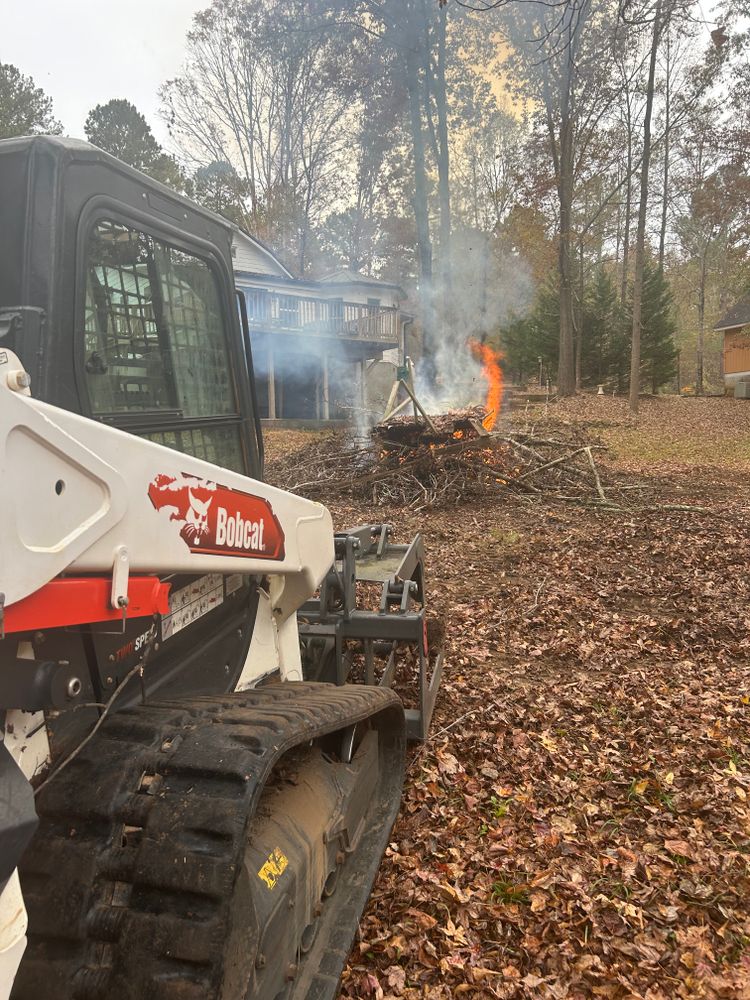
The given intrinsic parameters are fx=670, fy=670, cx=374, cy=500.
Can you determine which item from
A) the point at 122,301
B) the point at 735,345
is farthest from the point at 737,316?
the point at 122,301

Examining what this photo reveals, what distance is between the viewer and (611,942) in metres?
3.10

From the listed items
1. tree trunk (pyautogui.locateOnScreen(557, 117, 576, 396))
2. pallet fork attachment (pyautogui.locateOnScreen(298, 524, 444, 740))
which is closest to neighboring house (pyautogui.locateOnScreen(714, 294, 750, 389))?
tree trunk (pyautogui.locateOnScreen(557, 117, 576, 396))

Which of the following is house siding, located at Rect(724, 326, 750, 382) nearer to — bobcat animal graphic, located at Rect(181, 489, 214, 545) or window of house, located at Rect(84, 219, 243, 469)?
window of house, located at Rect(84, 219, 243, 469)

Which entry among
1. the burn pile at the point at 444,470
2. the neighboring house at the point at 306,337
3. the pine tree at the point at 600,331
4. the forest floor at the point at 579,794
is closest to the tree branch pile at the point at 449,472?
the burn pile at the point at 444,470

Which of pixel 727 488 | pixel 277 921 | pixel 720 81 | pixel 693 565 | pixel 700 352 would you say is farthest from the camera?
pixel 700 352

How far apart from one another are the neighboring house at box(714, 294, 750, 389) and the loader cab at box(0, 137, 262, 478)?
4243cm

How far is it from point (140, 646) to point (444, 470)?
1104cm

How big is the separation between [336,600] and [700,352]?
4373 cm

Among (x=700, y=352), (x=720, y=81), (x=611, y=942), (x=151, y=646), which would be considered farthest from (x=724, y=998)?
(x=700, y=352)

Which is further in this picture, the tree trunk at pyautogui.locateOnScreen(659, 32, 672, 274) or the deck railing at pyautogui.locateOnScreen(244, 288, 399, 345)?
the tree trunk at pyautogui.locateOnScreen(659, 32, 672, 274)

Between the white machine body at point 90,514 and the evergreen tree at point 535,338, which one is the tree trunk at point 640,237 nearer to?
the evergreen tree at point 535,338

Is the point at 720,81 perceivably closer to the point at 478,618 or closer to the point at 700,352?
the point at 700,352

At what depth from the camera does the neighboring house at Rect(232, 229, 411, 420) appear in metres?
26.1

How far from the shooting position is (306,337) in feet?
90.1
